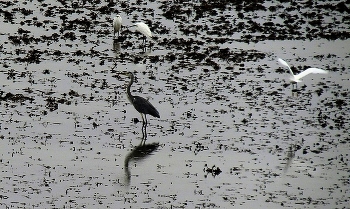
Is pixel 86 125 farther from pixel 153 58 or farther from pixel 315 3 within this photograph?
pixel 315 3

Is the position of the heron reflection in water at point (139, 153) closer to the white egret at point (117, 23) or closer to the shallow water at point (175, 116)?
the shallow water at point (175, 116)

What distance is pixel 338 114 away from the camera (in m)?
22.8

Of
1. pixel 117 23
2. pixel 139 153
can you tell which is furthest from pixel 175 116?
pixel 117 23

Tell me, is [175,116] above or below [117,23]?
above

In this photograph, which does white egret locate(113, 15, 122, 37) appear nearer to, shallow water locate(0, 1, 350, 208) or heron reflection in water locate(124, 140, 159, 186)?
shallow water locate(0, 1, 350, 208)

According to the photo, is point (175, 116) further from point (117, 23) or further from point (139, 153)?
point (117, 23)

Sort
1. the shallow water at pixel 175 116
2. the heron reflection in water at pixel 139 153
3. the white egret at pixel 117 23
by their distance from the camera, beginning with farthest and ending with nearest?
the white egret at pixel 117 23, the heron reflection in water at pixel 139 153, the shallow water at pixel 175 116

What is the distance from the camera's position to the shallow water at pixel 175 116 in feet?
52.5

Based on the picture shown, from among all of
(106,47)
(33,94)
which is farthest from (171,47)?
(33,94)

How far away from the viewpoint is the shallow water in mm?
16000

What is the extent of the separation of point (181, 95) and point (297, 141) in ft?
17.7

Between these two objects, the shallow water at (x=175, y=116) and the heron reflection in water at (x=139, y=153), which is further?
the heron reflection in water at (x=139, y=153)

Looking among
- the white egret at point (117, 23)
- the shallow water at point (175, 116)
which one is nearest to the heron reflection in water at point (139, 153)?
the shallow water at point (175, 116)

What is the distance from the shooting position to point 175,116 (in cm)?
2181
